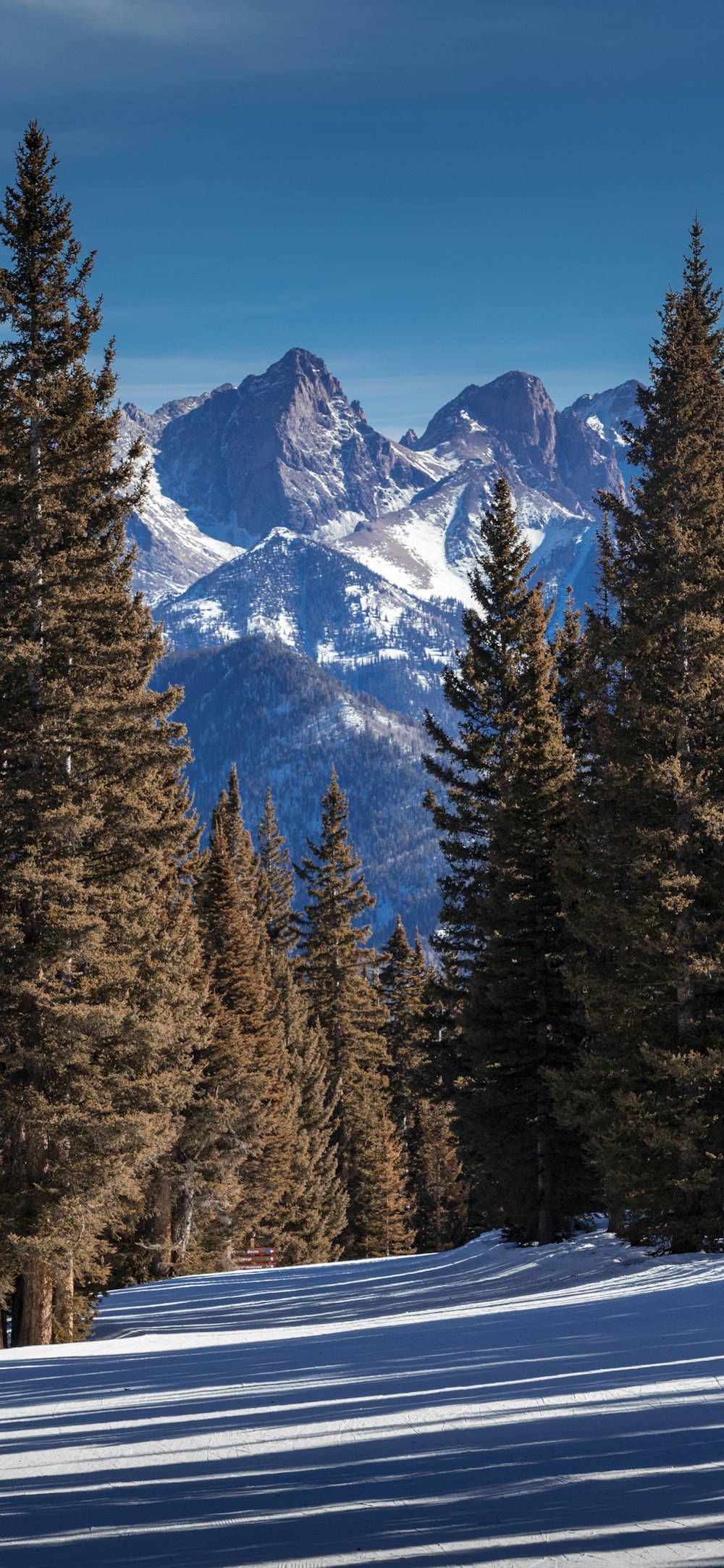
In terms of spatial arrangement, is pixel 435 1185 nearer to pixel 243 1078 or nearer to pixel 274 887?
→ pixel 274 887

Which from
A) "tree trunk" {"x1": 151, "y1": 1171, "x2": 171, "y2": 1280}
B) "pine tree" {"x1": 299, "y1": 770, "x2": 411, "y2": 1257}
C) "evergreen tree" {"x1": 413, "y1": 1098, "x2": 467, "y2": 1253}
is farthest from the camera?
"evergreen tree" {"x1": 413, "y1": 1098, "x2": 467, "y2": 1253}

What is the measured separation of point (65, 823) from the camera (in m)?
16.5

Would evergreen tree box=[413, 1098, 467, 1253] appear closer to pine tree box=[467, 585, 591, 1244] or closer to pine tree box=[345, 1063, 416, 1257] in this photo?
pine tree box=[345, 1063, 416, 1257]

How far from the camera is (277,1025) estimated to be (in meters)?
47.1

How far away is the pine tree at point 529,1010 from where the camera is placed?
71.2ft

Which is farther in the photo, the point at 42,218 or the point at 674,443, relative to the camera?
the point at 674,443

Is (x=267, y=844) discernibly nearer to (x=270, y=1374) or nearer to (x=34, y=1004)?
(x=34, y=1004)

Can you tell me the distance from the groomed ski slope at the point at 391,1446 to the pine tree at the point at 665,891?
3.47 meters

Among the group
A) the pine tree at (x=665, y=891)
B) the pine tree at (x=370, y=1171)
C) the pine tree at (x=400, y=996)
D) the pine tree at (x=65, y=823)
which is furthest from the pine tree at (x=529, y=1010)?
the pine tree at (x=400, y=996)

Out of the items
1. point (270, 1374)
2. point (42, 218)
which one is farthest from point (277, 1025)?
point (270, 1374)

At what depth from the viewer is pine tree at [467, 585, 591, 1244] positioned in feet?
71.2

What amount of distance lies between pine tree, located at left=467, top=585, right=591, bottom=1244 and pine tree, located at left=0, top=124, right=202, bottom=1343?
247 inches

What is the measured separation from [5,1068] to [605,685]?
10858 mm

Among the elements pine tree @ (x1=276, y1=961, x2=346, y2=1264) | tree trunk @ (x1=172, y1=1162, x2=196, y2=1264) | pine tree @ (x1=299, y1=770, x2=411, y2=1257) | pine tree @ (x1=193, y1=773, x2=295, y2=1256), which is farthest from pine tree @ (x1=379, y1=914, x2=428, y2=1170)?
tree trunk @ (x1=172, y1=1162, x2=196, y2=1264)
